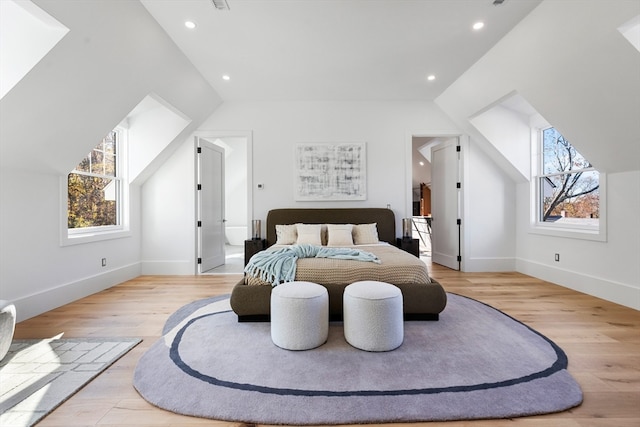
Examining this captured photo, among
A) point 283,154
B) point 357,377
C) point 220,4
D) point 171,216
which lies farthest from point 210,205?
point 357,377

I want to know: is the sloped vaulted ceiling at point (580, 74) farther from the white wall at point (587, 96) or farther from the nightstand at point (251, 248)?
the nightstand at point (251, 248)

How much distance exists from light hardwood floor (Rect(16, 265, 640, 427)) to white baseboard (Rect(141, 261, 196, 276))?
7.4 inches

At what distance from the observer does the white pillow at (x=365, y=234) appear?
4094 mm

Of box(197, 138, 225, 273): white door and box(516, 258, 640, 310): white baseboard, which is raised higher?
box(197, 138, 225, 273): white door

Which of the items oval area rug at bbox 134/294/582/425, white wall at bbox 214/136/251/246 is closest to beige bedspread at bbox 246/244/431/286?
oval area rug at bbox 134/294/582/425

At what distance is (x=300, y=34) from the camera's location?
2.90 meters

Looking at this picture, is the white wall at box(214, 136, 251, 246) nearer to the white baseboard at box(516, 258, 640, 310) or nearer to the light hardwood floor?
the light hardwood floor

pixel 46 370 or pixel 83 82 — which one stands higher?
pixel 83 82

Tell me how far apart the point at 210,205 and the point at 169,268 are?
3.86 ft

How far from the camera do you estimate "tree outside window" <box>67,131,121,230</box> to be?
11.7ft

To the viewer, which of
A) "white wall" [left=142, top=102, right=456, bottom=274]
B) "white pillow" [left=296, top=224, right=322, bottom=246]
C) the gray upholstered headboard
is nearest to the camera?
"white pillow" [left=296, top=224, right=322, bottom=246]

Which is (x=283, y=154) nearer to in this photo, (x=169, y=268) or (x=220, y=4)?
(x=220, y=4)

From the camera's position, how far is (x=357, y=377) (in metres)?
1.74

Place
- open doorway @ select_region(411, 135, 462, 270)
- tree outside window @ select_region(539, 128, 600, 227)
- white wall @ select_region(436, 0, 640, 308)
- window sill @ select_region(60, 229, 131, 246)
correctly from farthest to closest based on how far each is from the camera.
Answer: open doorway @ select_region(411, 135, 462, 270) < tree outside window @ select_region(539, 128, 600, 227) < window sill @ select_region(60, 229, 131, 246) < white wall @ select_region(436, 0, 640, 308)
